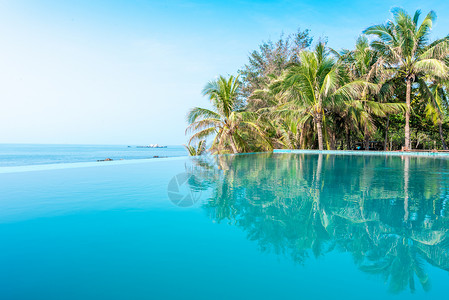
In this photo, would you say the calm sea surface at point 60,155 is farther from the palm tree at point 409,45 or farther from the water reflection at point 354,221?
the palm tree at point 409,45

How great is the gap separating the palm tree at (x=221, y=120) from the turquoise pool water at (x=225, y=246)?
8.75m

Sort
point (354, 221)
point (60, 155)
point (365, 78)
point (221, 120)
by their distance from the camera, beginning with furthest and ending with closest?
point (60, 155) → point (365, 78) → point (221, 120) → point (354, 221)

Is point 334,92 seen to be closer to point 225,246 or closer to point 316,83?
point 316,83

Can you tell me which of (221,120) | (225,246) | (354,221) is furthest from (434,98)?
(225,246)

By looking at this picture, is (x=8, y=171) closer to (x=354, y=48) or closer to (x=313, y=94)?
(x=313, y=94)

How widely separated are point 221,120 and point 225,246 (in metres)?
10.6

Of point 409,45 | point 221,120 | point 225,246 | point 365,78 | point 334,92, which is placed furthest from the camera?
point 365,78

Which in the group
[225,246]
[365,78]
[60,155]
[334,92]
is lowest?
[60,155]

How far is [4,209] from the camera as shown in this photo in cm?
266

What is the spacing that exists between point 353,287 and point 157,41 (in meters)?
14.8

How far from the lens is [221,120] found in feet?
39.8

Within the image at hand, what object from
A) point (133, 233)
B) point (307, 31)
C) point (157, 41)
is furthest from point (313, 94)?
point (133, 233)

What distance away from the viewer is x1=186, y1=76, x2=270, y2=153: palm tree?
11891 mm

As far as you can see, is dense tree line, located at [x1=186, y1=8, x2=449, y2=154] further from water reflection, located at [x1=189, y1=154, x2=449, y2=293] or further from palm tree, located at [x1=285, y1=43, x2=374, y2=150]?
water reflection, located at [x1=189, y1=154, x2=449, y2=293]
